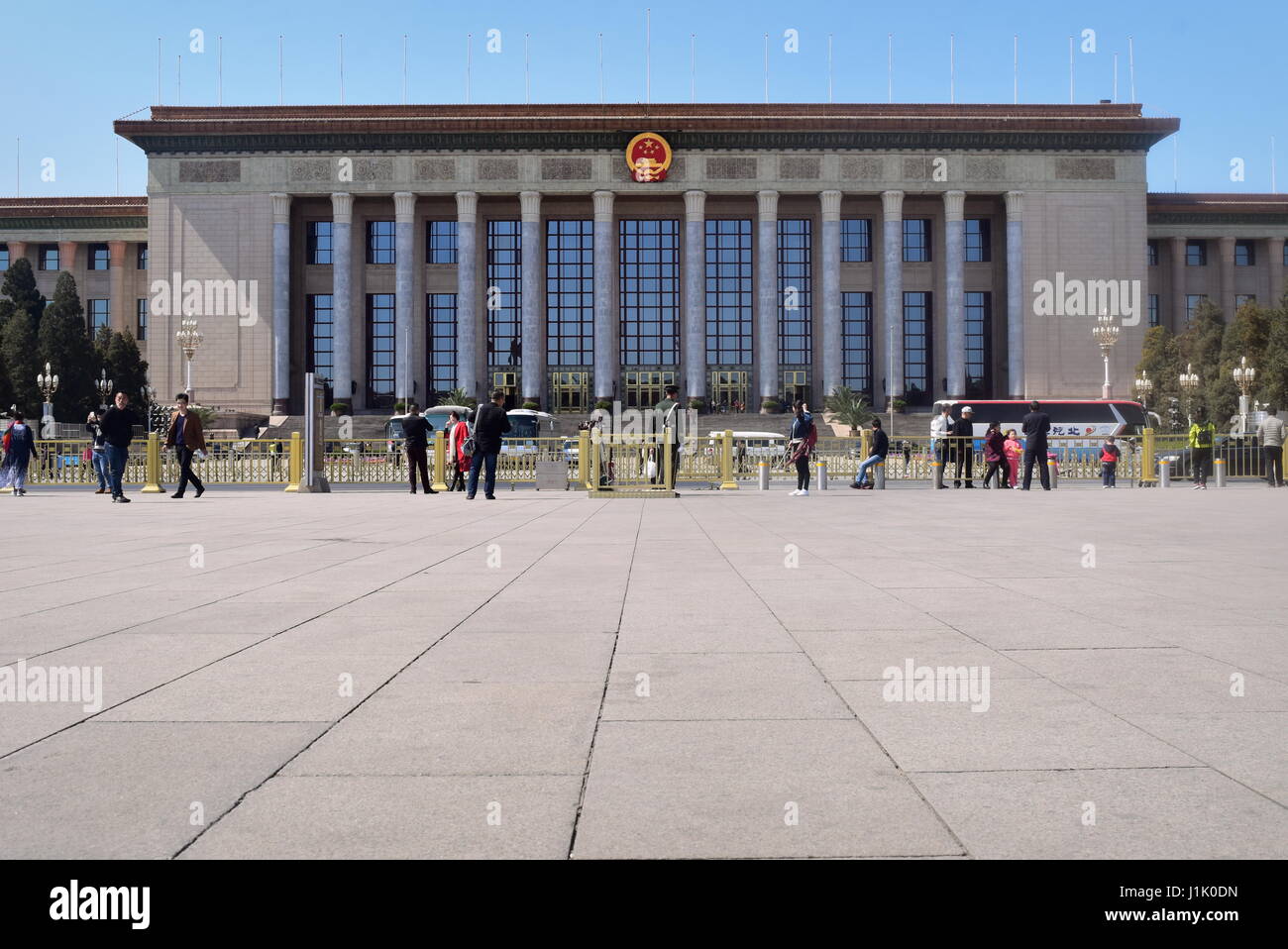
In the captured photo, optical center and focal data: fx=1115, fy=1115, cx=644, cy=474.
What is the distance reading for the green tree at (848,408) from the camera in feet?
191

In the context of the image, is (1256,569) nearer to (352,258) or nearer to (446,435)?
(446,435)

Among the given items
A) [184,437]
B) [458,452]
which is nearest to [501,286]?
[458,452]

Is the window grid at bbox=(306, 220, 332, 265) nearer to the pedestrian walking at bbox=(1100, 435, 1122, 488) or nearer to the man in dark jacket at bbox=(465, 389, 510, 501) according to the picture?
the man in dark jacket at bbox=(465, 389, 510, 501)

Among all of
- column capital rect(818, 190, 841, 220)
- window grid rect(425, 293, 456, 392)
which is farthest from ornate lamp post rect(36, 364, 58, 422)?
column capital rect(818, 190, 841, 220)

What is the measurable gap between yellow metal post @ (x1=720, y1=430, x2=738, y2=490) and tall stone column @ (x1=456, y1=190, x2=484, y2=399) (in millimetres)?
37893

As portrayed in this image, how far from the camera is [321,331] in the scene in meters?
68.8

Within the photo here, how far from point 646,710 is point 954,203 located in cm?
6510

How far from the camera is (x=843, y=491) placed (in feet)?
89.7

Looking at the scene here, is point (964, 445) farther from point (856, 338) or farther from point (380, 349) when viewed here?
point (380, 349)

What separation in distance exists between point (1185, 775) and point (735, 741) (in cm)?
138

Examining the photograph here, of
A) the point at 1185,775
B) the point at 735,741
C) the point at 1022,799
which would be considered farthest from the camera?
the point at 735,741

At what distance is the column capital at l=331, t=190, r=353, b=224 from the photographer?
64750 mm
